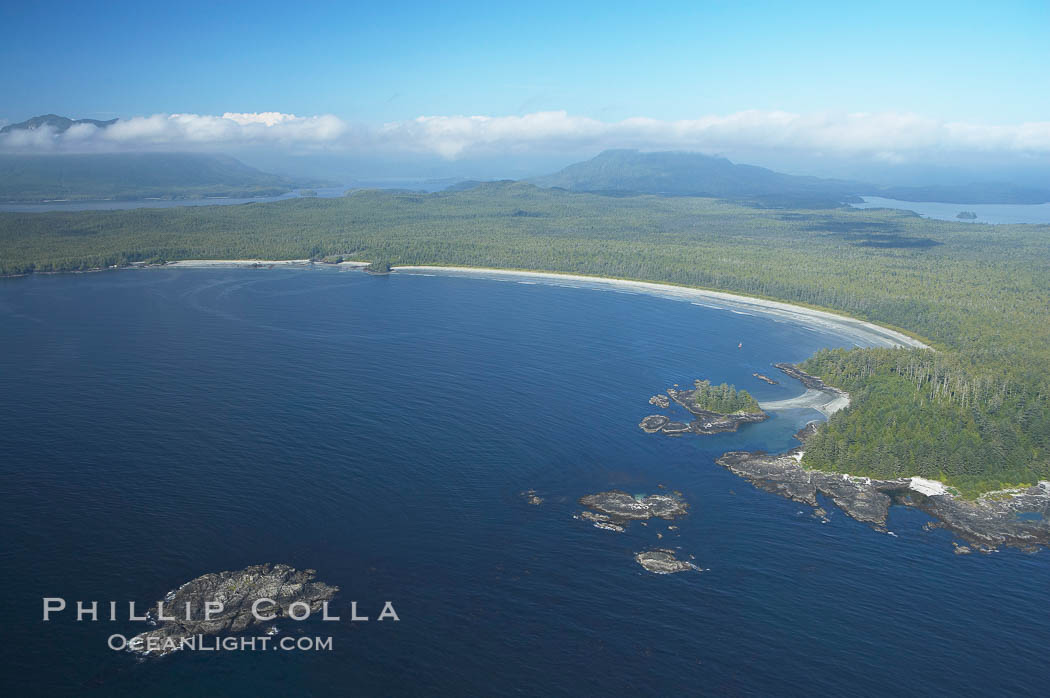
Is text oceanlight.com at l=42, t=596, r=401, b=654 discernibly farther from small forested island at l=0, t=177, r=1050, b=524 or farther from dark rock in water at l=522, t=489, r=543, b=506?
small forested island at l=0, t=177, r=1050, b=524

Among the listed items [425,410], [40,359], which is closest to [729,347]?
[425,410]

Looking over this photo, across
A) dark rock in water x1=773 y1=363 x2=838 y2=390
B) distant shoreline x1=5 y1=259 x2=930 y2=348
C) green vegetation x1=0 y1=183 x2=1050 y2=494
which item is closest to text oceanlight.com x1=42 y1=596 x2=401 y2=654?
green vegetation x1=0 y1=183 x2=1050 y2=494

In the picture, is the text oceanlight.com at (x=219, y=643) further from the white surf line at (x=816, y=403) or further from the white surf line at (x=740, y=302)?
the white surf line at (x=740, y=302)

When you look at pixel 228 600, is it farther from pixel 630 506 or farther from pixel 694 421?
pixel 694 421

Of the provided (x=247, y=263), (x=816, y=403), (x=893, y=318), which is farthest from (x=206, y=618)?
(x=247, y=263)

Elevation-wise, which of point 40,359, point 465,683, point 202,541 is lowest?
point 465,683

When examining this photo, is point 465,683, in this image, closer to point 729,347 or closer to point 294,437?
point 294,437

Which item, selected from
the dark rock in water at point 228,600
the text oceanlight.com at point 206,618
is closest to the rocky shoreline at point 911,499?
the text oceanlight.com at point 206,618
